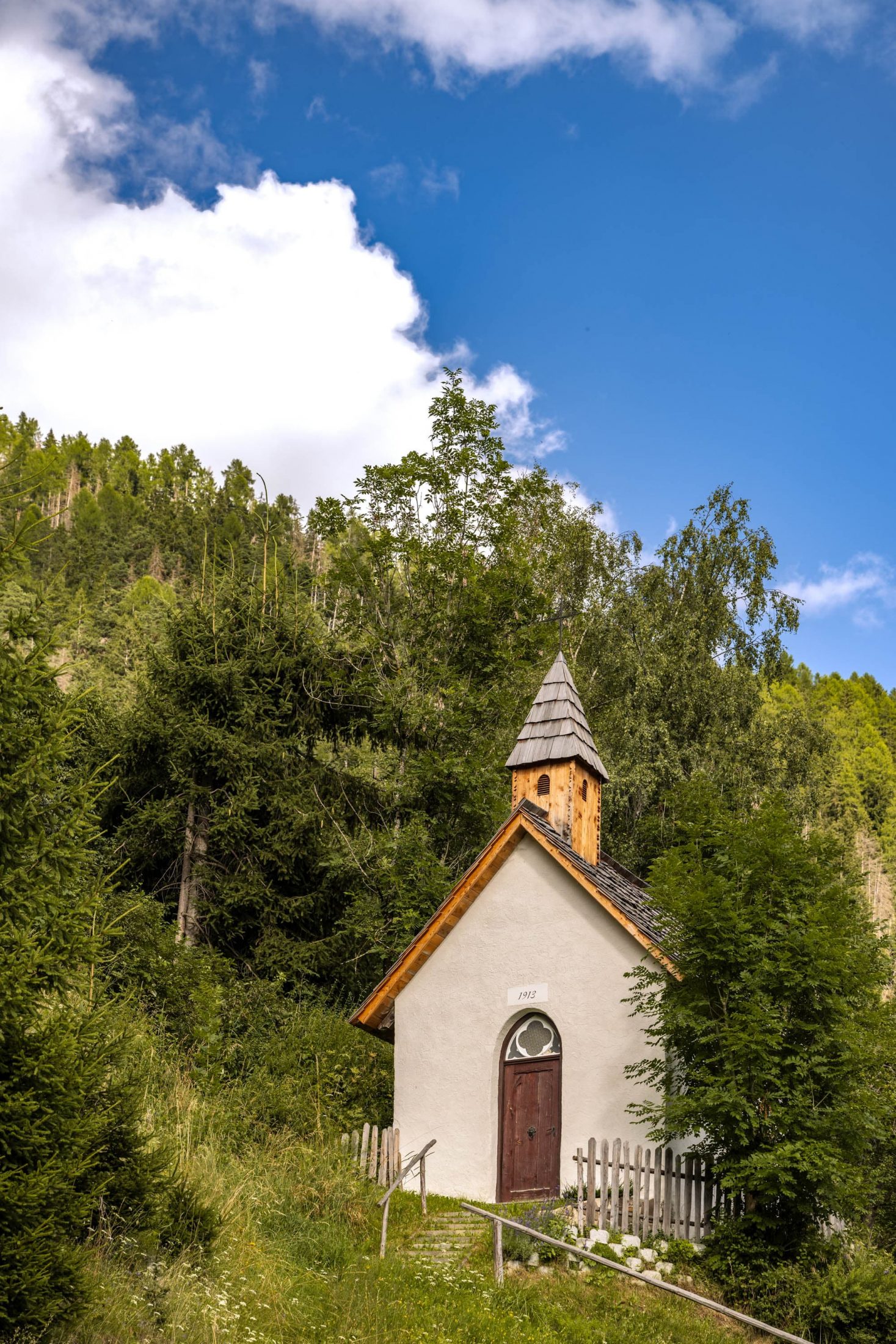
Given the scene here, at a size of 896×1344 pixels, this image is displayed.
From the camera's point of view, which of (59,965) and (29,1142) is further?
(59,965)

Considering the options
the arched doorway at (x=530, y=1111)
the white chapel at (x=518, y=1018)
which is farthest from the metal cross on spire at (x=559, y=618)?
the arched doorway at (x=530, y=1111)

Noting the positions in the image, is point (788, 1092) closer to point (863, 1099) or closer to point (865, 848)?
point (863, 1099)

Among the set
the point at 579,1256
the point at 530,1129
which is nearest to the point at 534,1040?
the point at 530,1129

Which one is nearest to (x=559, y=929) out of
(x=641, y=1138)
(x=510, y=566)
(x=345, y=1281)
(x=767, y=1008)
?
(x=641, y=1138)

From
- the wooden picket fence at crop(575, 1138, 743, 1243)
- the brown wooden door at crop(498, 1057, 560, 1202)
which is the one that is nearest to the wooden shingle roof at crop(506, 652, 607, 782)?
the brown wooden door at crop(498, 1057, 560, 1202)

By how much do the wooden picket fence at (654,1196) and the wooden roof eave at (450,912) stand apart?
12.8 feet

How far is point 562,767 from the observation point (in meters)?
19.9

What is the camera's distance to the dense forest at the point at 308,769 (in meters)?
8.88

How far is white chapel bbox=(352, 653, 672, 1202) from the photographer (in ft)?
51.6

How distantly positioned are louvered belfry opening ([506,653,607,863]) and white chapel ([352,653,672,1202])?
1382mm

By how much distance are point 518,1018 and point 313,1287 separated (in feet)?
20.4

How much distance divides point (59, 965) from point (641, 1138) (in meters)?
9.06

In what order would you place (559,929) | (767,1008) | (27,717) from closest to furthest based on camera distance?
(27,717) < (767,1008) < (559,929)

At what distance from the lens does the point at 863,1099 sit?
483 inches
